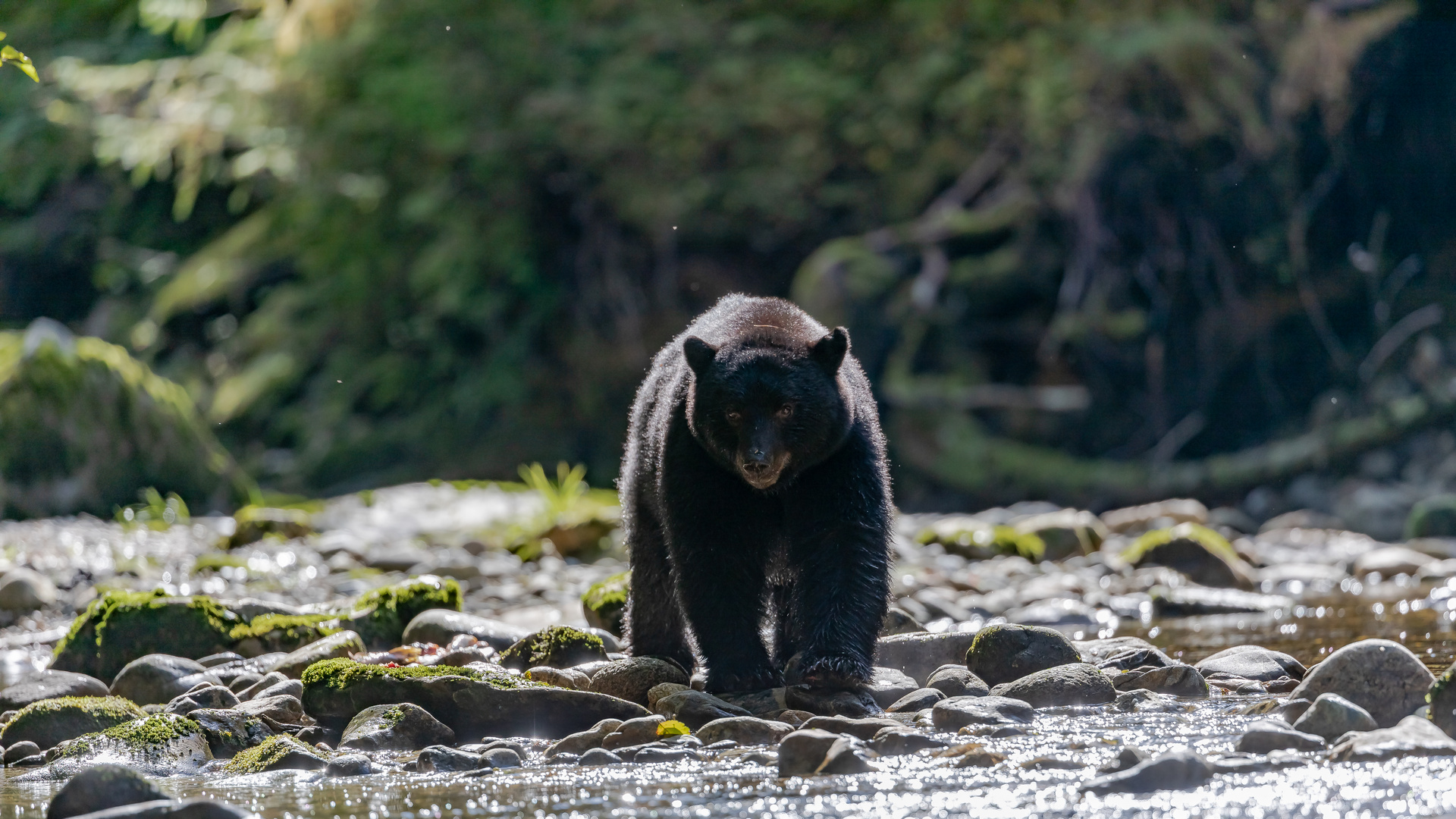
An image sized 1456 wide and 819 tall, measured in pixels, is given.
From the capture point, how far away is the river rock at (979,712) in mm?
3994

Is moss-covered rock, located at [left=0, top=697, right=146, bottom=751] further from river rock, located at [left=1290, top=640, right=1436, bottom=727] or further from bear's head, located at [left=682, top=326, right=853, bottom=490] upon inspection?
river rock, located at [left=1290, top=640, right=1436, bottom=727]

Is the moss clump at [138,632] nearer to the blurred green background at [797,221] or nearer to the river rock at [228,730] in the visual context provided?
the river rock at [228,730]

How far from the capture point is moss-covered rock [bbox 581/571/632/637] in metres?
6.08

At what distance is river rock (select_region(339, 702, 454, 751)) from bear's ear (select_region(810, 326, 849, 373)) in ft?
5.63

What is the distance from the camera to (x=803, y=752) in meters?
3.51

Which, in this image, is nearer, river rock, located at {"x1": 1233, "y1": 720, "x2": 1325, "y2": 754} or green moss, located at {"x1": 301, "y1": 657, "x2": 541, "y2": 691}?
river rock, located at {"x1": 1233, "y1": 720, "x2": 1325, "y2": 754}

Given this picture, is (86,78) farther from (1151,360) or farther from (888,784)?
(888,784)

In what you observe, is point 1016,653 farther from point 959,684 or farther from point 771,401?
point 771,401

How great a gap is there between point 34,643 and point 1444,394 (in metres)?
12.0

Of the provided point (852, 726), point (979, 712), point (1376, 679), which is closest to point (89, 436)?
point (852, 726)

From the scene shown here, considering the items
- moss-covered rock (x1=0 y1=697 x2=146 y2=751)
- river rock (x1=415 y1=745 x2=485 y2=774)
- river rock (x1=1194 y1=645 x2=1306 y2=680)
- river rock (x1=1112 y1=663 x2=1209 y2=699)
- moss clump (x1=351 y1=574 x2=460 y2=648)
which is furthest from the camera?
moss clump (x1=351 y1=574 x2=460 y2=648)

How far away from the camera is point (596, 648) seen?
16.9ft

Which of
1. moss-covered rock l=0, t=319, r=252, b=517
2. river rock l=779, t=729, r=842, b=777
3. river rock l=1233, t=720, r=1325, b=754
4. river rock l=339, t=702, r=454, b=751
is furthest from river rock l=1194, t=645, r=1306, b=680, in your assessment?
moss-covered rock l=0, t=319, r=252, b=517

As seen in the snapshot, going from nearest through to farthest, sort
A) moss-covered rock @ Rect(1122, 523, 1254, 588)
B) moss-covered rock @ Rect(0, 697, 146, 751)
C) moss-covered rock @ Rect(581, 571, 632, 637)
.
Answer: moss-covered rock @ Rect(0, 697, 146, 751) → moss-covered rock @ Rect(581, 571, 632, 637) → moss-covered rock @ Rect(1122, 523, 1254, 588)
